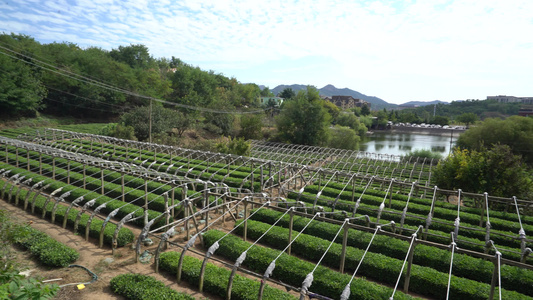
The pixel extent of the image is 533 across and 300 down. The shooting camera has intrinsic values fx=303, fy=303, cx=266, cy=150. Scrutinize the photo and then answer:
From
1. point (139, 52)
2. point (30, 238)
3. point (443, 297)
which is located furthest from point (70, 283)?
point (139, 52)

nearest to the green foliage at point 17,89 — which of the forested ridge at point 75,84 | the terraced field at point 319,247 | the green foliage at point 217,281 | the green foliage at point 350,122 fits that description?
the forested ridge at point 75,84

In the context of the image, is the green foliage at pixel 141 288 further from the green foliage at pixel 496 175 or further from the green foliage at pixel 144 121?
the green foliage at pixel 144 121

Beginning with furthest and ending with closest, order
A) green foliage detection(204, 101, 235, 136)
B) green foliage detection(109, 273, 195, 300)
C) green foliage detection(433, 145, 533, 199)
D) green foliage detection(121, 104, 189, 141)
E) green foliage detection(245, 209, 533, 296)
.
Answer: green foliage detection(204, 101, 235, 136), green foliage detection(121, 104, 189, 141), green foliage detection(433, 145, 533, 199), green foliage detection(245, 209, 533, 296), green foliage detection(109, 273, 195, 300)

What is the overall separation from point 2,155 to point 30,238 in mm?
19252

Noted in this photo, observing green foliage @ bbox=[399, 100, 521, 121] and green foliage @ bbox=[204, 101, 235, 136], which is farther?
green foliage @ bbox=[399, 100, 521, 121]

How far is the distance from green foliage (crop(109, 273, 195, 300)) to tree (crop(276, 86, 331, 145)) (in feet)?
151

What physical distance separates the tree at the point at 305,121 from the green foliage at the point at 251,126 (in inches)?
166

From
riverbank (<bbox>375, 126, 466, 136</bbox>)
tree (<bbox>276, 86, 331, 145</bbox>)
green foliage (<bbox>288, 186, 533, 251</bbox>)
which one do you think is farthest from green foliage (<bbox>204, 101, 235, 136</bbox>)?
riverbank (<bbox>375, 126, 466, 136</bbox>)

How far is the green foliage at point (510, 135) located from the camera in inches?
1459

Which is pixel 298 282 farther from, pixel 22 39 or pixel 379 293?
pixel 22 39

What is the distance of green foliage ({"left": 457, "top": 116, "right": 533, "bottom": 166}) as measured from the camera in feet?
122

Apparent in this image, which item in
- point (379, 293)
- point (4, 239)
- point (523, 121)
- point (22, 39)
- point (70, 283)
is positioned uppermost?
point (22, 39)

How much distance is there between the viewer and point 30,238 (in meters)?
11.9

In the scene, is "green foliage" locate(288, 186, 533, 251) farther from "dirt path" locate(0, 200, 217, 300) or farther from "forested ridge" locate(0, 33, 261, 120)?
"forested ridge" locate(0, 33, 261, 120)
